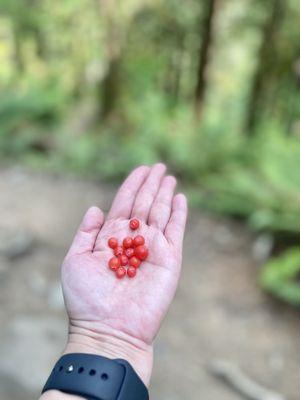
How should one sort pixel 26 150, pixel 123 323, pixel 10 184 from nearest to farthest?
pixel 123 323
pixel 10 184
pixel 26 150

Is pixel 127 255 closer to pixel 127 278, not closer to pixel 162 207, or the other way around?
pixel 127 278

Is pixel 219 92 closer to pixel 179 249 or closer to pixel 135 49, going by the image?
pixel 135 49

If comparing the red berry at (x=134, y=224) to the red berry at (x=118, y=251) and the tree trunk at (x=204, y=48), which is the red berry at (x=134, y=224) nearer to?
the red berry at (x=118, y=251)

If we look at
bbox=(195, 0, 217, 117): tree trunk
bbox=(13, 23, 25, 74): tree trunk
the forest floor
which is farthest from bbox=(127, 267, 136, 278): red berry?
bbox=(13, 23, 25, 74): tree trunk

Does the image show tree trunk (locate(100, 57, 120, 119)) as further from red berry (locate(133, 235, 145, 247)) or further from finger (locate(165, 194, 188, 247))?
red berry (locate(133, 235, 145, 247))

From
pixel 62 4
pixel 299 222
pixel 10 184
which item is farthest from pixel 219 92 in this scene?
pixel 299 222

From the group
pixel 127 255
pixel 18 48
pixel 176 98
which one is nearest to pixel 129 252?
pixel 127 255
